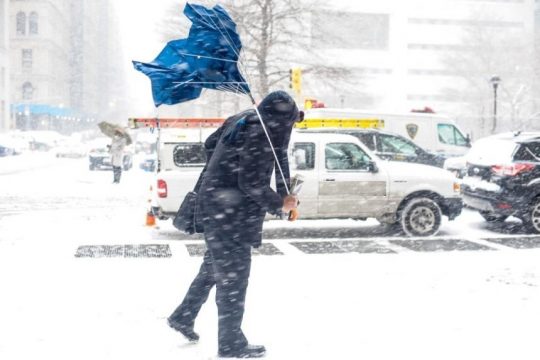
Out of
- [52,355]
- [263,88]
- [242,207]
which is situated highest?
[263,88]

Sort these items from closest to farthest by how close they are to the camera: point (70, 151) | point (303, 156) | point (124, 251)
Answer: point (124, 251)
point (303, 156)
point (70, 151)

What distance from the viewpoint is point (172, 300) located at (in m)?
6.76

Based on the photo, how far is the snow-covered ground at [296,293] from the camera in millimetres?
5355

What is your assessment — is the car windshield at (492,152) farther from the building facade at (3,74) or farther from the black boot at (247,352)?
the building facade at (3,74)

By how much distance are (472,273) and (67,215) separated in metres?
8.54

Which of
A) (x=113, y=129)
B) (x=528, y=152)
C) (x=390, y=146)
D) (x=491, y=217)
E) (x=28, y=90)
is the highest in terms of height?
(x=28, y=90)

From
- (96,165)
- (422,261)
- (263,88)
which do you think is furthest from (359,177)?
(96,165)

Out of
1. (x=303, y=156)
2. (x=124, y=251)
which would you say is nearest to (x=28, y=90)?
(x=303, y=156)

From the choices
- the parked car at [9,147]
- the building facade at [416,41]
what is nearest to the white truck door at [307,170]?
the parked car at [9,147]

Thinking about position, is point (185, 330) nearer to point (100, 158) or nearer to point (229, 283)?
point (229, 283)

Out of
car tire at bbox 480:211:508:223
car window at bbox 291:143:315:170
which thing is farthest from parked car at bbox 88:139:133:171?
car window at bbox 291:143:315:170

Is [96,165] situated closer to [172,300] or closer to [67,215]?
[67,215]

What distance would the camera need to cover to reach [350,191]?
36.2ft

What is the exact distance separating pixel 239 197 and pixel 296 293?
8.77 feet
